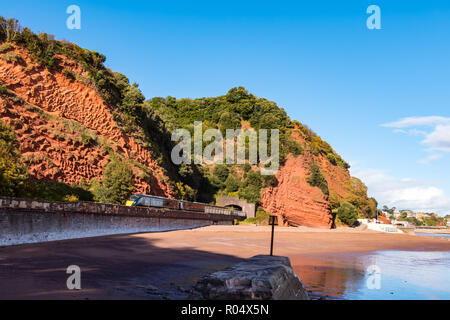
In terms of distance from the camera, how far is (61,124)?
30750 mm

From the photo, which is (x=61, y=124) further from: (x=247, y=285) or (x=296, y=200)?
(x=296, y=200)

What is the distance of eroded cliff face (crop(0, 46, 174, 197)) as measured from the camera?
87.5ft

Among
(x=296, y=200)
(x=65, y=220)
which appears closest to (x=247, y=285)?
(x=65, y=220)

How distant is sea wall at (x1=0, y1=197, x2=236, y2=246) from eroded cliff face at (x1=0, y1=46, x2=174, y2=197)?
804cm

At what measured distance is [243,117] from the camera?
248 ft

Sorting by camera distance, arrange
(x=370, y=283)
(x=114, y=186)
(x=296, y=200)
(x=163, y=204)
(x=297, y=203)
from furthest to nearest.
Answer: (x=296, y=200), (x=297, y=203), (x=163, y=204), (x=114, y=186), (x=370, y=283)

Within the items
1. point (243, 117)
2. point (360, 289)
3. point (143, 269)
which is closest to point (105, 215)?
point (143, 269)

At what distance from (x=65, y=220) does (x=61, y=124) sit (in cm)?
1641

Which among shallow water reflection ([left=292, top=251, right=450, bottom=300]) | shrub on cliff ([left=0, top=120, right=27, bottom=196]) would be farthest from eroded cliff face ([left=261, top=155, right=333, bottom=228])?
shallow water reflection ([left=292, top=251, right=450, bottom=300])

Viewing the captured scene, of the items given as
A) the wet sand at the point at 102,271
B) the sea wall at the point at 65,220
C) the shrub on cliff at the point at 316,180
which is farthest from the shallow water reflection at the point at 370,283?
the shrub on cliff at the point at 316,180

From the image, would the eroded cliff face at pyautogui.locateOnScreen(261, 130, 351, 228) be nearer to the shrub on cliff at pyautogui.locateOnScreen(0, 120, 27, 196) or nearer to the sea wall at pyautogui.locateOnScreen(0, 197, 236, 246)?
the sea wall at pyautogui.locateOnScreen(0, 197, 236, 246)

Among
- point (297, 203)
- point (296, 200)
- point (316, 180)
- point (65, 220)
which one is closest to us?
point (65, 220)
